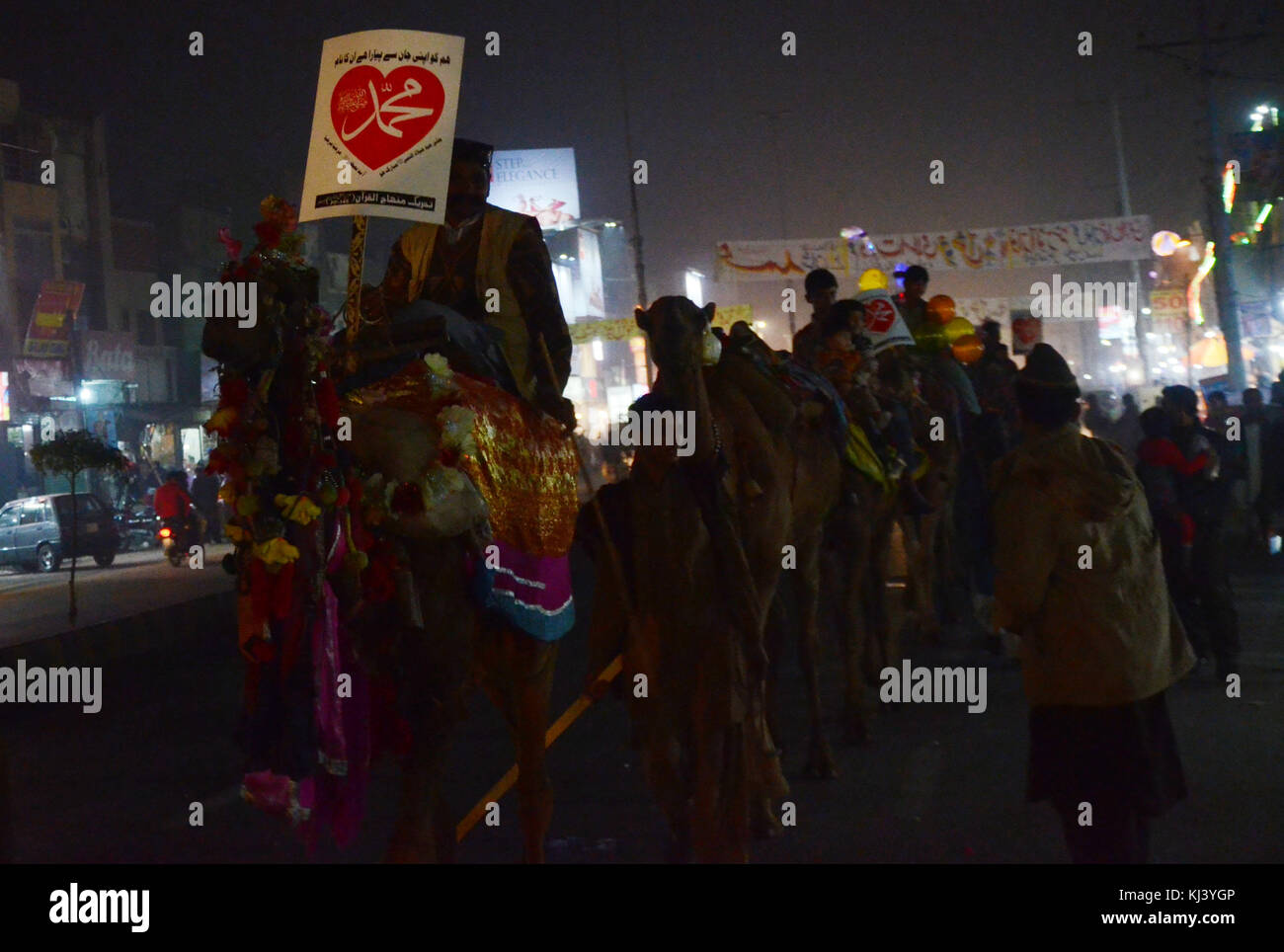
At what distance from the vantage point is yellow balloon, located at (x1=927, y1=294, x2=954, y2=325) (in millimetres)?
11555

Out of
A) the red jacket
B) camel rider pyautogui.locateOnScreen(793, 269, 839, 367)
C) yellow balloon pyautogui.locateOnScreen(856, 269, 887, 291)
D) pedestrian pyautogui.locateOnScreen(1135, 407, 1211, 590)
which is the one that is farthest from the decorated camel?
the red jacket

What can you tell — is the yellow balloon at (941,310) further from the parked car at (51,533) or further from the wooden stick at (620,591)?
the parked car at (51,533)

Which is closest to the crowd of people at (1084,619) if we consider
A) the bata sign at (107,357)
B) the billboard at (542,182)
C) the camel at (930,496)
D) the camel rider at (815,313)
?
the camel rider at (815,313)

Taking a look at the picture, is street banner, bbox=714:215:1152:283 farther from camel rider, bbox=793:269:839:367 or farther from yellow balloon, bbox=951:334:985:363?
camel rider, bbox=793:269:839:367

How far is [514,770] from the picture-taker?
7648 millimetres

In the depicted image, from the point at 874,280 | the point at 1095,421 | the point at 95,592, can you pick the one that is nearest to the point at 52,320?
the point at 95,592

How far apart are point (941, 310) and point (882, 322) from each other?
65.3 inches

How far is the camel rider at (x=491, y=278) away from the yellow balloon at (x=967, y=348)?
616 centimetres

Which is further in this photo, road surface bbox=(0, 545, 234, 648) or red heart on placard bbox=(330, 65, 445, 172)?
road surface bbox=(0, 545, 234, 648)

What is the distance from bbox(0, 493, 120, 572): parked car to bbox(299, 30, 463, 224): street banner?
25.8 meters

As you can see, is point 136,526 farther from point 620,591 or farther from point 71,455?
point 620,591

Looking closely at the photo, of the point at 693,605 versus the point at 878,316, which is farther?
the point at 878,316

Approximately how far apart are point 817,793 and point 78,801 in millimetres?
4038
